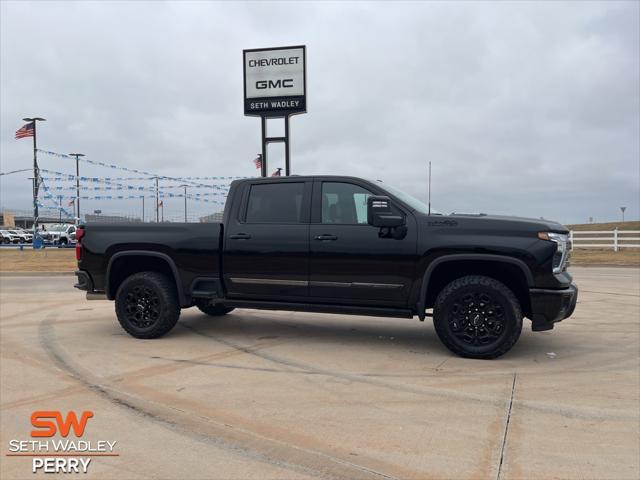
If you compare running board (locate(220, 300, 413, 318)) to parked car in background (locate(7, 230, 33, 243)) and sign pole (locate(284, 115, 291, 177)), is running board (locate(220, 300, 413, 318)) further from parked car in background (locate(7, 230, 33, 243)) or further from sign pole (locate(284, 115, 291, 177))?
parked car in background (locate(7, 230, 33, 243))

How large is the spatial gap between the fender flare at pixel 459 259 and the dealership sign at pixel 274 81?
12.2 metres

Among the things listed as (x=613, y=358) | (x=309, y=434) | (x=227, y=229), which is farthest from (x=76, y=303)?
(x=613, y=358)

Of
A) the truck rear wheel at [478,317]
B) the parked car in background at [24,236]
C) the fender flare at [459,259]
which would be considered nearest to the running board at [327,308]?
the fender flare at [459,259]

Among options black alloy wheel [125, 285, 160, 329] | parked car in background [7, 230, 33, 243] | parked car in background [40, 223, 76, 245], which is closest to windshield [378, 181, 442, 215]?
black alloy wheel [125, 285, 160, 329]

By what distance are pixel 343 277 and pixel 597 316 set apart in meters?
4.75

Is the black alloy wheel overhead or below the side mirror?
below

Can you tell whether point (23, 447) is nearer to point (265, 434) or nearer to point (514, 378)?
point (265, 434)

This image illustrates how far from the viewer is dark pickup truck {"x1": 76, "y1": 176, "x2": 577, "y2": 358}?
537 centimetres

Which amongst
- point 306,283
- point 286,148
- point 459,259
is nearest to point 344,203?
point 306,283

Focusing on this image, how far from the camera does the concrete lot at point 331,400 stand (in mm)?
3154

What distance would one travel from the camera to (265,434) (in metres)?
3.55

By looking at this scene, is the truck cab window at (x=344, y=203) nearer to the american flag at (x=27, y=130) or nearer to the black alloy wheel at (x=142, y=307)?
the black alloy wheel at (x=142, y=307)

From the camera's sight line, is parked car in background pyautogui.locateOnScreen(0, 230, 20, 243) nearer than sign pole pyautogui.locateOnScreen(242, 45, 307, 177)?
No

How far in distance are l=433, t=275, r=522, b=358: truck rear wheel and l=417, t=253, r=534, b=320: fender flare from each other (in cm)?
17
